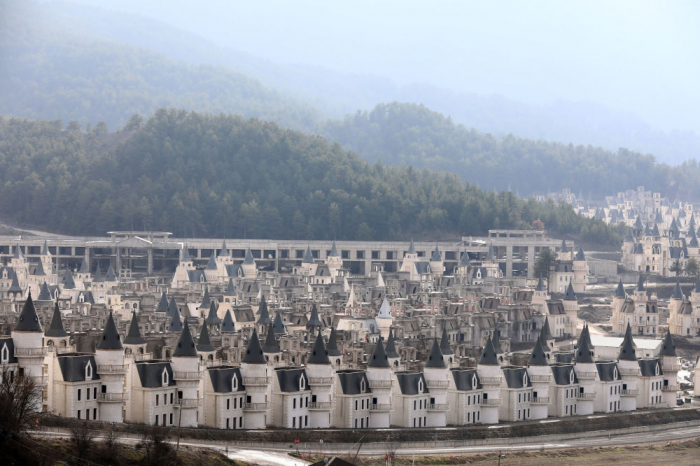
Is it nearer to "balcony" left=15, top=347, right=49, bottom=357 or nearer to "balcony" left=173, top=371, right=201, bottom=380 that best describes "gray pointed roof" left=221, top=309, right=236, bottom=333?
"balcony" left=173, top=371, right=201, bottom=380

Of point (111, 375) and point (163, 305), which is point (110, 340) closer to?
point (111, 375)

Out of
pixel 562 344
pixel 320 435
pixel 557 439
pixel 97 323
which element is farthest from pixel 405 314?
pixel 320 435

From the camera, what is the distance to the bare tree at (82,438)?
2039 inches

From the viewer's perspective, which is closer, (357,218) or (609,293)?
(609,293)

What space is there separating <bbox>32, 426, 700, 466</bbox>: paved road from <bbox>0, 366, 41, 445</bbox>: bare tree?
1320mm

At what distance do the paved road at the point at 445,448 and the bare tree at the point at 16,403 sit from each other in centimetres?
132

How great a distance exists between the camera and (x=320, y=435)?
215 feet

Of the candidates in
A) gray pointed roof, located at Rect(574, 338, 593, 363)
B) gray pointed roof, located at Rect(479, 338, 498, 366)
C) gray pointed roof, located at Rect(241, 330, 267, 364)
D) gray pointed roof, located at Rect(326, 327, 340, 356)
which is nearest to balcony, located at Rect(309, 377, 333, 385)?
gray pointed roof, located at Rect(241, 330, 267, 364)

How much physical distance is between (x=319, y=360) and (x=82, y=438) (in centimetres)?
1768

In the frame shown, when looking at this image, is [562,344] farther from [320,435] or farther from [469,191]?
[469,191]

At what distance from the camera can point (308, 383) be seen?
223 feet

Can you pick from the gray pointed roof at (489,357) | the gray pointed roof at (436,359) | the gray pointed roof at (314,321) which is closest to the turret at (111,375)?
the gray pointed roof at (436,359)

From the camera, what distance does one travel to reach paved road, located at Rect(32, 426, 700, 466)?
2333 inches

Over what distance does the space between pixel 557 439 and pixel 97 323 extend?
32.6 meters
